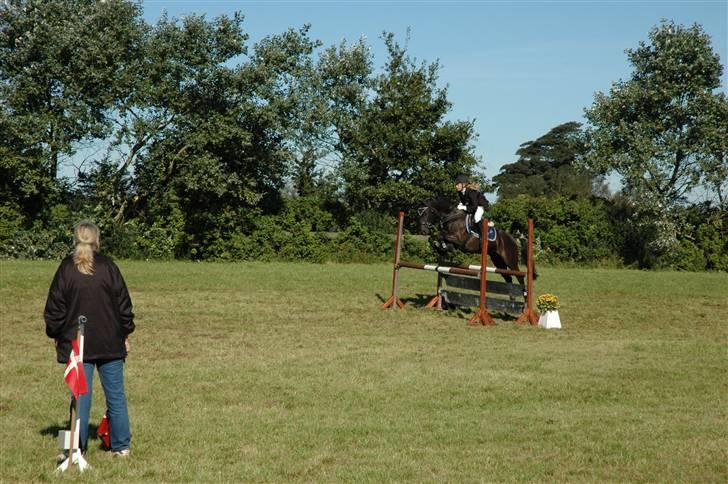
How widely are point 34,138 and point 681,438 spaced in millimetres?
26244

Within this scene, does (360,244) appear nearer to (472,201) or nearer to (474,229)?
(474,229)

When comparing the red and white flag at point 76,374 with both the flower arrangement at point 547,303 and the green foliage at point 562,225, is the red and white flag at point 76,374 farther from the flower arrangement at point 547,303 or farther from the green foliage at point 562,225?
the green foliage at point 562,225

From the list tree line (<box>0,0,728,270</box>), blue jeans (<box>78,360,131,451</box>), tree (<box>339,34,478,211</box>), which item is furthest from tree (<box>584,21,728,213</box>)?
blue jeans (<box>78,360,131,451</box>)

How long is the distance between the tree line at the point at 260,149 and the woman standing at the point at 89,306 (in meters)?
24.3

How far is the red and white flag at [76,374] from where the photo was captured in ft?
21.3

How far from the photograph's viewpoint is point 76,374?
6.51 metres

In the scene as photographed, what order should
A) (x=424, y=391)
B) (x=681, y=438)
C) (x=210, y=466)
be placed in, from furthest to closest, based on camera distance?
(x=424, y=391)
(x=681, y=438)
(x=210, y=466)

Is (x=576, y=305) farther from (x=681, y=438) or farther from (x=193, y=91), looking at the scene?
(x=193, y=91)

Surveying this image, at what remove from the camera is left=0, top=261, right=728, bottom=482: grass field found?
700 cm

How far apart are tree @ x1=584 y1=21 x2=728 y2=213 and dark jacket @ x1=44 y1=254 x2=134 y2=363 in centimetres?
3071

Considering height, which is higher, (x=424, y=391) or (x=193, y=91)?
(x=193, y=91)

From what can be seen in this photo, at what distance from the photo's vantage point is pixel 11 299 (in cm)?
1809

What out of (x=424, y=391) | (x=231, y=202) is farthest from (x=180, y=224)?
(x=424, y=391)

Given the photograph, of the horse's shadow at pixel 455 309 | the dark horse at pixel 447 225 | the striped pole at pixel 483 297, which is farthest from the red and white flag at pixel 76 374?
the horse's shadow at pixel 455 309
